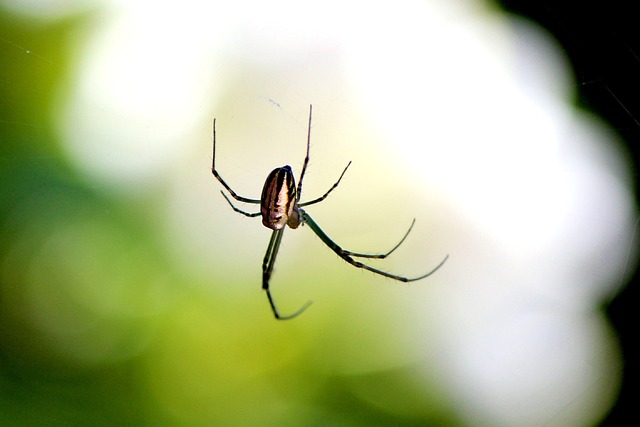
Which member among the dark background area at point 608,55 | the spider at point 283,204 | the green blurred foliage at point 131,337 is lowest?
the green blurred foliage at point 131,337

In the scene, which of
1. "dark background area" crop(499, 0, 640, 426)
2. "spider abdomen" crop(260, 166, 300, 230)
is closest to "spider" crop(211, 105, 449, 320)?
"spider abdomen" crop(260, 166, 300, 230)

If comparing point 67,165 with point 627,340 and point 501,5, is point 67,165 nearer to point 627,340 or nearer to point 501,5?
point 501,5

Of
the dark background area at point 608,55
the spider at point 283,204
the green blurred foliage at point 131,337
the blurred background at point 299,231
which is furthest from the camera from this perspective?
the green blurred foliage at point 131,337

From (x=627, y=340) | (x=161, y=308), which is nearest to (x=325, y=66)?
(x=161, y=308)

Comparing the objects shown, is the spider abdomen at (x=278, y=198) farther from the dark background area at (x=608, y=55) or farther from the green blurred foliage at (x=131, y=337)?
the green blurred foliage at (x=131, y=337)

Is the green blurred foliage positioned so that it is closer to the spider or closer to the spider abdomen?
the spider

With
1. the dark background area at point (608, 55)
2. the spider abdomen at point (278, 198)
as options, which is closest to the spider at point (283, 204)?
the spider abdomen at point (278, 198)

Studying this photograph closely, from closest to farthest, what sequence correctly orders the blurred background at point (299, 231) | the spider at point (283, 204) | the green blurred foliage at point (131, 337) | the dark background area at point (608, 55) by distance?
the dark background area at point (608, 55) → the spider at point (283, 204) → the blurred background at point (299, 231) → the green blurred foliage at point (131, 337)
